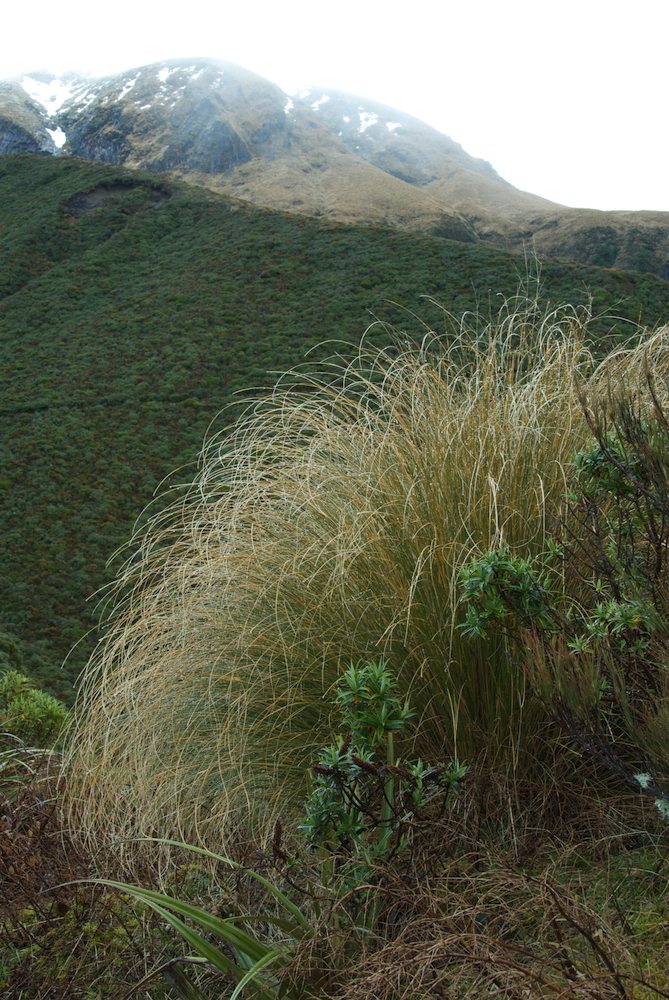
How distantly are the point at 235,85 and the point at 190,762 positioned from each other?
100028 mm

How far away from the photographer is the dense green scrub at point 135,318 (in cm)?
846

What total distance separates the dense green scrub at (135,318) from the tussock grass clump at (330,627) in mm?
3520

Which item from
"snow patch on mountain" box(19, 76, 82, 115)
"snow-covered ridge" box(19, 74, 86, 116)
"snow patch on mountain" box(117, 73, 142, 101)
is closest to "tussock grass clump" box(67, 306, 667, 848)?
"snow patch on mountain" box(117, 73, 142, 101)

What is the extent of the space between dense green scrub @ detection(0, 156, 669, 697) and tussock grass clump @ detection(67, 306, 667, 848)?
3520 millimetres

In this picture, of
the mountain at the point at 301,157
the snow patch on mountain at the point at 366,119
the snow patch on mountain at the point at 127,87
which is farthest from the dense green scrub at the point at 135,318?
the snow patch on mountain at the point at 366,119

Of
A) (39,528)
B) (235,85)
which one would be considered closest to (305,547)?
(39,528)

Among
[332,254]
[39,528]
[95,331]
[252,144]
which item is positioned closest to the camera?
[39,528]

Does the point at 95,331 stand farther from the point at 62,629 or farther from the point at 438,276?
the point at 62,629

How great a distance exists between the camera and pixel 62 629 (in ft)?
22.8

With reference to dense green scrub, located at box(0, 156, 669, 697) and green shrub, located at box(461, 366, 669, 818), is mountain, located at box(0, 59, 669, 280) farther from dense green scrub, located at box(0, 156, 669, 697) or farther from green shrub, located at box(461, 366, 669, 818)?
green shrub, located at box(461, 366, 669, 818)

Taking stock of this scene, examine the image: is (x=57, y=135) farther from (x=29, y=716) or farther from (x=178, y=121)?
(x=29, y=716)

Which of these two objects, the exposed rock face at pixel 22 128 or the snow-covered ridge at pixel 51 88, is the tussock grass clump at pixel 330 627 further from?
the snow-covered ridge at pixel 51 88

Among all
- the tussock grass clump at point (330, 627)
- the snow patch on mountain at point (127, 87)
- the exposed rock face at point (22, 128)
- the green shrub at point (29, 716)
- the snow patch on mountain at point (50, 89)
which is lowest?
the green shrub at point (29, 716)

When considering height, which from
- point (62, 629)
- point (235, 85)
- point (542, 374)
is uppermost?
point (235, 85)
